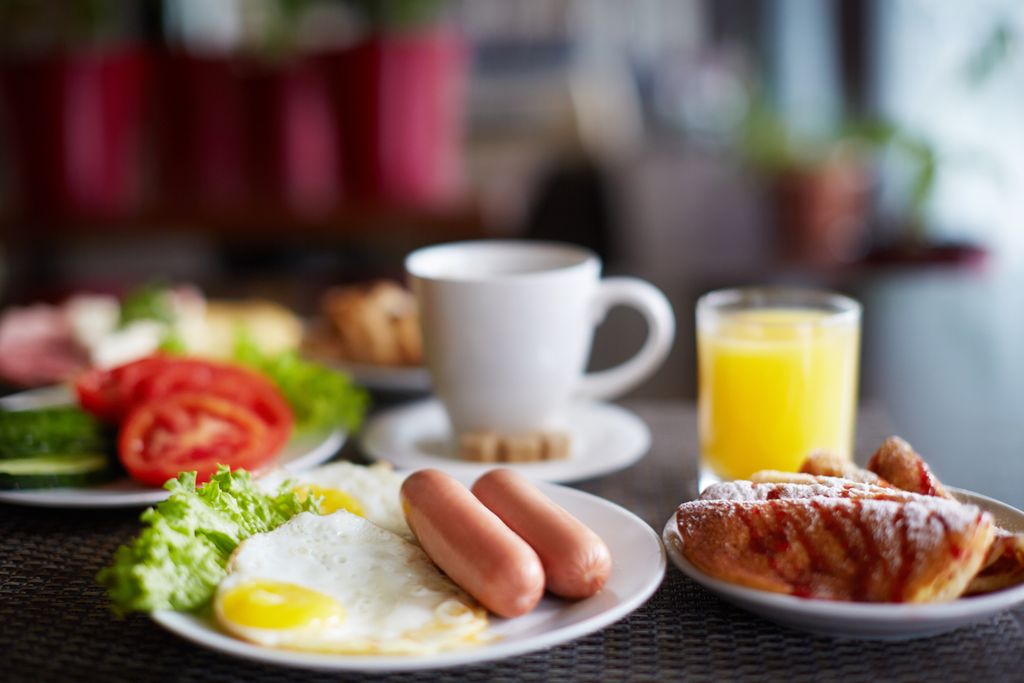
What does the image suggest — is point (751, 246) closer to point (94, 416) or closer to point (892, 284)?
point (892, 284)

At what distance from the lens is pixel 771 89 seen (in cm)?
757

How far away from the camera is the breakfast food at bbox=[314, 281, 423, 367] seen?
1.90 metres

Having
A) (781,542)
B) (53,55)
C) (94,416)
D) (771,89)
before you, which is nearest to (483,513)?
(781,542)

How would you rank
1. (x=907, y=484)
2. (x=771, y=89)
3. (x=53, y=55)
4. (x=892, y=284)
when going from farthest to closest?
1. (x=771, y=89)
2. (x=53, y=55)
3. (x=892, y=284)
4. (x=907, y=484)

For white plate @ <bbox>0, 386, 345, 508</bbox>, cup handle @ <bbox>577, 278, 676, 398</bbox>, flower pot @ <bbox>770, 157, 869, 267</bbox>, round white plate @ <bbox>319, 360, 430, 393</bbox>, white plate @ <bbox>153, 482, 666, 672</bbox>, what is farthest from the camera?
flower pot @ <bbox>770, 157, 869, 267</bbox>

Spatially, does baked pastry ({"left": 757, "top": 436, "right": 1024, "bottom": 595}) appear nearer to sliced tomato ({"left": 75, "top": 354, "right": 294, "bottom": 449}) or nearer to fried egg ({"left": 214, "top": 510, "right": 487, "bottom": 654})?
fried egg ({"left": 214, "top": 510, "right": 487, "bottom": 654})

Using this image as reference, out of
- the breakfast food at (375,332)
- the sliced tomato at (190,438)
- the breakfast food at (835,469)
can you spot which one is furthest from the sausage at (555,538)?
the breakfast food at (375,332)

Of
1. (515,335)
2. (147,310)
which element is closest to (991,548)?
(515,335)

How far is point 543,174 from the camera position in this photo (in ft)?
21.4

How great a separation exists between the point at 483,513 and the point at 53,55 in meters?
3.32

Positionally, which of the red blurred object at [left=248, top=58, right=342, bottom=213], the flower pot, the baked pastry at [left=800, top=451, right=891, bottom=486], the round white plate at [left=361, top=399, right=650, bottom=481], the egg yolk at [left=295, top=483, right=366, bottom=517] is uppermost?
the red blurred object at [left=248, top=58, right=342, bottom=213]

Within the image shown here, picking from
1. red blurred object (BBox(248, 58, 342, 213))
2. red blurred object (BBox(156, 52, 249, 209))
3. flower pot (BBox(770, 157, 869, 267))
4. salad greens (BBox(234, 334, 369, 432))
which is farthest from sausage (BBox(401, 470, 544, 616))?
flower pot (BBox(770, 157, 869, 267))

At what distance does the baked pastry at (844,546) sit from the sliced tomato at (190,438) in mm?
584

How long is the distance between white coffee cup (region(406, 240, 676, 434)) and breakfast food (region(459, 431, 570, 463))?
0.08 m
